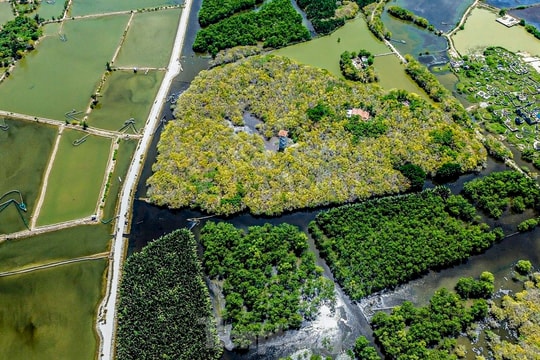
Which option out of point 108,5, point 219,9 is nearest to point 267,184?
point 219,9

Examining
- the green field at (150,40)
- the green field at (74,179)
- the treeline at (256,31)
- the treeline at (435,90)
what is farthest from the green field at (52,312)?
the treeline at (435,90)

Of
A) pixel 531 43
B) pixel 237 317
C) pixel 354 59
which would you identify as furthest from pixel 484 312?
pixel 531 43

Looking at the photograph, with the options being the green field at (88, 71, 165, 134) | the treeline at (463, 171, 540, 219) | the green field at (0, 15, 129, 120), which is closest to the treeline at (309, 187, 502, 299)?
the treeline at (463, 171, 540, 219)

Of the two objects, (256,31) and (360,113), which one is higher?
(256,31)

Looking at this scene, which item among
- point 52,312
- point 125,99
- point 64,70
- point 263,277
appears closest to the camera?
point 52,312

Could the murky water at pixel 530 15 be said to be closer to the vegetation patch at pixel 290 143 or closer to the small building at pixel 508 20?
the small building at pixel 508 20

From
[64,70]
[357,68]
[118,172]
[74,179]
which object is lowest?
[74,179]

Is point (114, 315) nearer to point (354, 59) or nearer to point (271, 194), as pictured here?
point (271, 194)

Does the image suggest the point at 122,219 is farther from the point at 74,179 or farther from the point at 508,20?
the point at 508,20
